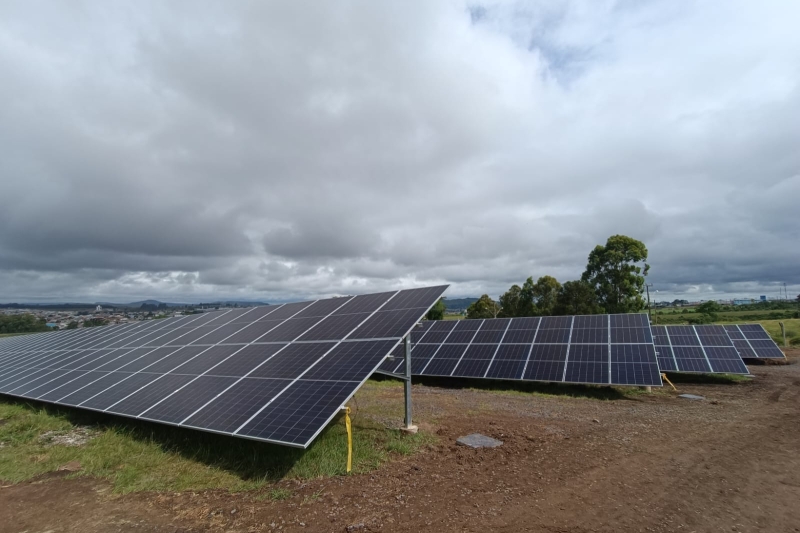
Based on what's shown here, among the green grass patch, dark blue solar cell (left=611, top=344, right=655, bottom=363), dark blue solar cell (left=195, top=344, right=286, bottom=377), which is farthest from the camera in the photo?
the green grass patch

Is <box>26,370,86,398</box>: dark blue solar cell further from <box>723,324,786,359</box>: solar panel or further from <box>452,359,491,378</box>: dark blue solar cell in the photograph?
<box>723,324,786,359</box>: solar panel

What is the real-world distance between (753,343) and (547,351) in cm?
1934

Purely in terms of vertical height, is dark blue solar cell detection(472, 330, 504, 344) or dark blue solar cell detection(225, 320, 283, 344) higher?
dark blue solar cell detection(225, 320, 283, 344)

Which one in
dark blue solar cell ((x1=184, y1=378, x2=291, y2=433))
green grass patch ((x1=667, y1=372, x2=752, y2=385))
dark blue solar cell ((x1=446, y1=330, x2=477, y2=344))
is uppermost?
dark blue solar cell ((x1=446, y1=330, x2=477, y2=344))

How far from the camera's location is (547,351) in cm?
2097

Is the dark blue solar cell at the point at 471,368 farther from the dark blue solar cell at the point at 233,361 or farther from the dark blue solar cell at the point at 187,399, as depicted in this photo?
the dark blue solar cell at the point at 187,399

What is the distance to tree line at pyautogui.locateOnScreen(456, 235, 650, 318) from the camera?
150 feet

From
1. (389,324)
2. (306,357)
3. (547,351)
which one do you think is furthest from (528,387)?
(306,357)

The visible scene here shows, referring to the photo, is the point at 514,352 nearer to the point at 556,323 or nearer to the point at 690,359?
the point at 556,323

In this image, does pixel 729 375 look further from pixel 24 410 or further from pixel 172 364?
pixel 24 410

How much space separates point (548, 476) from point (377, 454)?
397 cm

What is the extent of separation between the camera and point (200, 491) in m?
8.25

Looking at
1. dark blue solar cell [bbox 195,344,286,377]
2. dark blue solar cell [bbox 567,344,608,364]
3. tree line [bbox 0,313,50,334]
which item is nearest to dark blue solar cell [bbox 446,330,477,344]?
dark blue solar cell [bbox 567,344,608,364]

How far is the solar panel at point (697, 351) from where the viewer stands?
21406 mm
